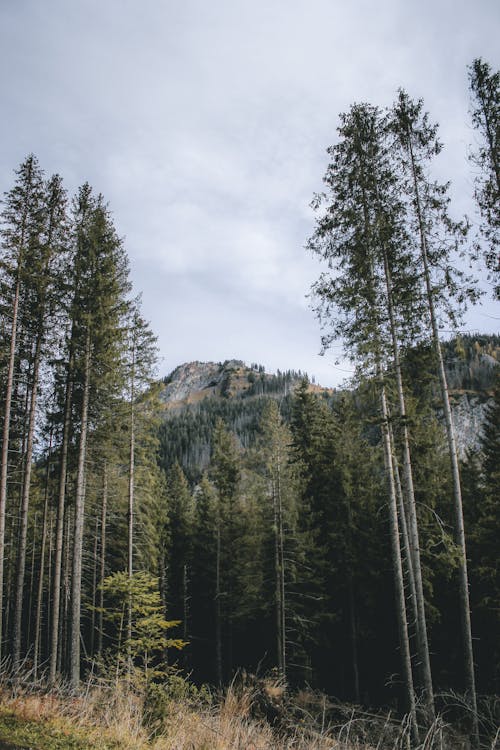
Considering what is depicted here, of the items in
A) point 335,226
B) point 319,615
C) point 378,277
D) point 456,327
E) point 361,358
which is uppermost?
point 335,226

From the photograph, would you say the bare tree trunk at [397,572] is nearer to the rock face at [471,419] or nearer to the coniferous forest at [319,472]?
the coniferous forest at [319,472]

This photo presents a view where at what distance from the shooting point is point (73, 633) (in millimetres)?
12016

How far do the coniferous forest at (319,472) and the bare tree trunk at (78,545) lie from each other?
62 millimetres

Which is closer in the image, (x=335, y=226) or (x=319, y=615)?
(x=335, y=226)

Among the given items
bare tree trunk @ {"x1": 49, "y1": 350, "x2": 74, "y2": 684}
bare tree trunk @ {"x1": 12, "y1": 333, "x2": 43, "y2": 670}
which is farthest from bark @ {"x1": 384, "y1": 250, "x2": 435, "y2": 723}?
bare tree trunk @ {"x1": 12, "y1": 333, "x2": 43, "y2": 670}

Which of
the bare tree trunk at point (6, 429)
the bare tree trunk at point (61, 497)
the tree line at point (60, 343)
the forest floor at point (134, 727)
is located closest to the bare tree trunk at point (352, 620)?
the tree line at point (60, 343)

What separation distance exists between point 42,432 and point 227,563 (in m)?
16.9

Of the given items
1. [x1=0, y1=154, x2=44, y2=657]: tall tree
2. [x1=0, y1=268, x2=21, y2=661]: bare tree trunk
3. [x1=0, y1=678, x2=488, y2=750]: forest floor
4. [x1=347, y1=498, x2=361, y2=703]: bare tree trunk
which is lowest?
[x1=347, y1=498, x2=361, y2=703]: bare tree trunk

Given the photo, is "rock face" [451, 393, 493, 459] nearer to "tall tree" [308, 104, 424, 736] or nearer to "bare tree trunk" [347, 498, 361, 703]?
"bare tree trunk" [347, 498, 361, 703]

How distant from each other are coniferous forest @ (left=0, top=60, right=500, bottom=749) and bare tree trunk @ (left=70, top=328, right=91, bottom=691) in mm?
62

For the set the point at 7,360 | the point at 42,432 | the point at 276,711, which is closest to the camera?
the point at 276,711

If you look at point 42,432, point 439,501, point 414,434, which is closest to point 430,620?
point 439,501

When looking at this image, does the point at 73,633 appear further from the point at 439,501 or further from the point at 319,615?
the point at 439,501

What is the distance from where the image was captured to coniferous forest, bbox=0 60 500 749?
10.4m
